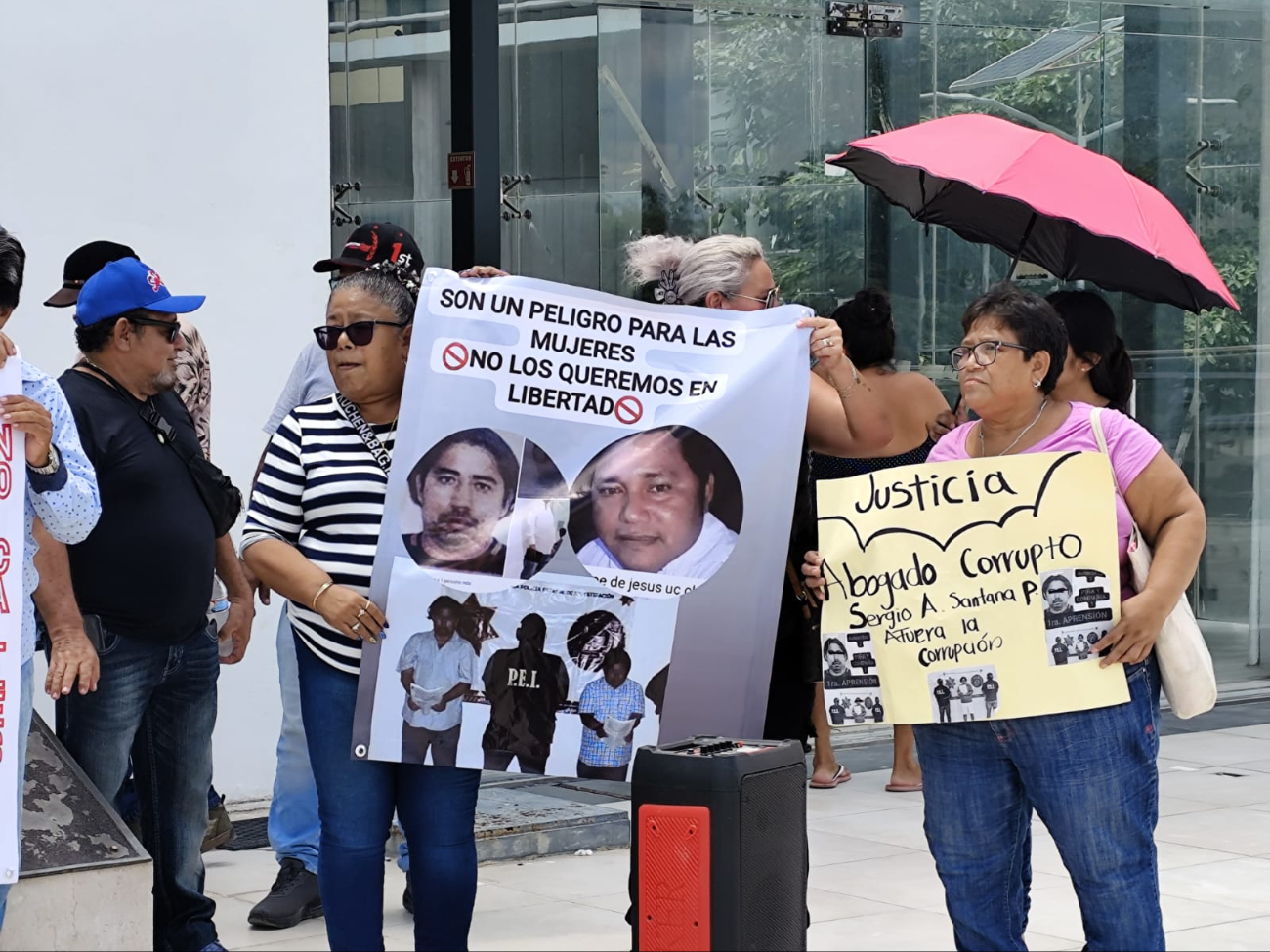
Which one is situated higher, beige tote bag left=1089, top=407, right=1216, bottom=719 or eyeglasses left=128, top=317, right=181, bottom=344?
eyeglasses left=128, top=317, right=181, bottom=344

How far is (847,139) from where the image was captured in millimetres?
9500

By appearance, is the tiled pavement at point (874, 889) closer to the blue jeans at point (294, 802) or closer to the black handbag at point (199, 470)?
the blue jeans at point (294, 802)

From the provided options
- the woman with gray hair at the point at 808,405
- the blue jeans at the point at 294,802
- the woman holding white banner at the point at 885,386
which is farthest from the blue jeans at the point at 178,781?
the woman holding white banner at the point at 885,386

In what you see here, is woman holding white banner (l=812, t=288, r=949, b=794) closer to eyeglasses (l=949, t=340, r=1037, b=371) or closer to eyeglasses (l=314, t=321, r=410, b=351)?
eyeglasses (l=949, t=340, r=1037, b=371)

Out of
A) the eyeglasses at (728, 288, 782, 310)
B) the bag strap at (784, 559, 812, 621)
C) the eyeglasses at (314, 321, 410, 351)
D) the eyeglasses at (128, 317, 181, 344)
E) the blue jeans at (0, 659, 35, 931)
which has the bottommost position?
the blue jeans at (0, 659, 35, 931)

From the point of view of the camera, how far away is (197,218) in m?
7.27

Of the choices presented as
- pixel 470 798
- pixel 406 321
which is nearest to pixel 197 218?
pixel 406 321

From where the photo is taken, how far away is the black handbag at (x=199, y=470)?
4.89 meters

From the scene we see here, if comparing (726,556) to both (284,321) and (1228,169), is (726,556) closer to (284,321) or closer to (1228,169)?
(284,321)

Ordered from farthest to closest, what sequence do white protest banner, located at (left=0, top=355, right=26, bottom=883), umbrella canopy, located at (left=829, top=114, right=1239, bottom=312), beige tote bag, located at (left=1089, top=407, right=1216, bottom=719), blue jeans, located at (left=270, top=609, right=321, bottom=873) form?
1. blue jeans, located at (left=270, top=609, right=321, bottom=873)
2. umbrella canopy, located at (left=829, top=114, right=1239, bottom=312)
3. beige tote bag, located at (left=1089, top=407, right=1216, bottom=719)
4. white protest banner, located at (left=0, top=355, right=26, bottom=883)

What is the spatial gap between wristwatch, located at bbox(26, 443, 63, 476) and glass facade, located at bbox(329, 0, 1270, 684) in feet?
13.8

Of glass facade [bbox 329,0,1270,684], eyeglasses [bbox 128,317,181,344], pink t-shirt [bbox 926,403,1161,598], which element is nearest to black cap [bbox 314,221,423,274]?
eyeglasses [bbox 128,317,181,344]

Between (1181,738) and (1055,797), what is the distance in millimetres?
5227

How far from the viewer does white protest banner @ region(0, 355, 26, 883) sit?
3.97 metres
